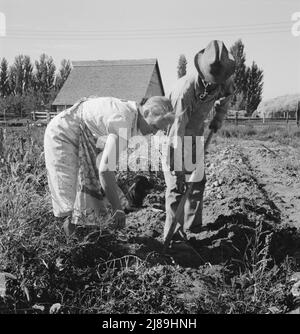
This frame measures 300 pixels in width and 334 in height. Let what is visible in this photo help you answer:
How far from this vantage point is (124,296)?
2.50 m

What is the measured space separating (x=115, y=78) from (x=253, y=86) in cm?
1250

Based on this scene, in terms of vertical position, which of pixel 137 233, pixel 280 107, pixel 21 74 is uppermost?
pixel 280 107

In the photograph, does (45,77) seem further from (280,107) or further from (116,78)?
(280,107)

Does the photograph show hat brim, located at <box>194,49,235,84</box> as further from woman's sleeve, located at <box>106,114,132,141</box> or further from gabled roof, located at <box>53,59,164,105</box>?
gabled roof, located at <box>53,59,164,105</box>

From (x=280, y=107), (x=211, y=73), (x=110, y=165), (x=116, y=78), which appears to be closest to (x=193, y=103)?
(x=211, y=73)

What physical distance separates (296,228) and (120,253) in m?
1.61

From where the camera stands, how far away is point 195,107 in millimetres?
3535

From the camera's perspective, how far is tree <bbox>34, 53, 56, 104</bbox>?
916 centimetres

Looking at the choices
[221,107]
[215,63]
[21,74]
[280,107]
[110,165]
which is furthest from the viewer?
[280,107]

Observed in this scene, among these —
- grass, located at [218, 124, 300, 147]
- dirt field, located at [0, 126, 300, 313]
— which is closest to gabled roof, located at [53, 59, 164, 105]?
dirt field, located at [0, 126, 300, 313]

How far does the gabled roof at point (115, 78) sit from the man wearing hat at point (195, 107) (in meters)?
3.65

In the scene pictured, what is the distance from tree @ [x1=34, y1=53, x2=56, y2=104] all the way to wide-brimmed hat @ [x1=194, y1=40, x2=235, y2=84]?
490cm

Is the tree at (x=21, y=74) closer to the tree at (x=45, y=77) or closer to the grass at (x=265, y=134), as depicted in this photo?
the tree at (x=45, y=77)
